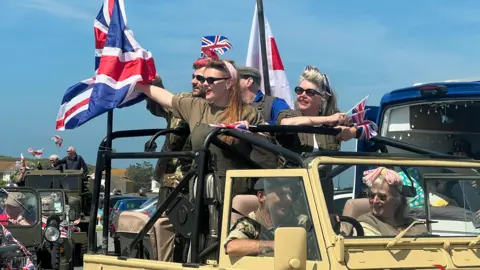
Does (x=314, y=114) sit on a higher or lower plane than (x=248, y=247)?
higher

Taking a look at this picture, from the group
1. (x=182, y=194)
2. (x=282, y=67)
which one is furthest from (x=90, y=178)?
(x=182, y=194)

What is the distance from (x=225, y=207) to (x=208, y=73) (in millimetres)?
1159

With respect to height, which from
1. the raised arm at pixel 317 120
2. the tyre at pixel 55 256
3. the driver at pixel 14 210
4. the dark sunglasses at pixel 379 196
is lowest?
the tyre at pixel 55 256

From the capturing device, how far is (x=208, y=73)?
5512 millimetres

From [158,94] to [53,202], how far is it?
27.4 feet

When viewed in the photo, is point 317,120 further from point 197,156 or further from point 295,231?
point 295,231

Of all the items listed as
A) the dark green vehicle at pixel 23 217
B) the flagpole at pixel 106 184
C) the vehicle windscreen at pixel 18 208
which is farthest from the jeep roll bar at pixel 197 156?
the vehicle windscreen at pixel 18 208

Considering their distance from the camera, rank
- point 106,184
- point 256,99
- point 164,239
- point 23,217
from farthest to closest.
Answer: point 23,217, point 256,99, point 106,184, point 164,239

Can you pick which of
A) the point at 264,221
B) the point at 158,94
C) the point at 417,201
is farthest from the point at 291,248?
the point at 158,94

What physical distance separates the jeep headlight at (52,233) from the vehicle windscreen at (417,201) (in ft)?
24.8

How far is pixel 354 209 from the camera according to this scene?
4.75 meters

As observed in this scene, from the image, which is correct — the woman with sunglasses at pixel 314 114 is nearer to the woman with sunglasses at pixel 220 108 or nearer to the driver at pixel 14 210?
the woman with sunglasses at pixel 220 108

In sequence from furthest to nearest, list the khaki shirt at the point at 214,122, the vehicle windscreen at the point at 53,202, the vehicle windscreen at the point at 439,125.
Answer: the vehicle windscreen at the point at 53,202
the vehicle windscreen at the point at 439,125
the khaki shirt at the point at 214,122

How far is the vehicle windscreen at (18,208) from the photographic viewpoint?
11195 millimetres
